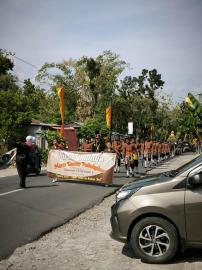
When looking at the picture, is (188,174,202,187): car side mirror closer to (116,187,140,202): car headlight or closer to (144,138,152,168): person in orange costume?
(116,187,140,202): car headlight

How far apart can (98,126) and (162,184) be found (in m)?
32.7

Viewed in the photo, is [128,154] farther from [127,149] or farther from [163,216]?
[163,216]

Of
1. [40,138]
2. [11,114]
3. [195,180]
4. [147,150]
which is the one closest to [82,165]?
[195,180]

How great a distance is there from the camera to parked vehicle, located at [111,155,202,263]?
5.12 metres

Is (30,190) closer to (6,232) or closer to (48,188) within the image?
(48,188)

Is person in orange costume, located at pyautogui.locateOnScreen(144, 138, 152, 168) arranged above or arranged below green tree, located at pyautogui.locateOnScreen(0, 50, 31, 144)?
below

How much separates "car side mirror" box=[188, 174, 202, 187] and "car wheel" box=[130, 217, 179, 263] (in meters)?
0.63

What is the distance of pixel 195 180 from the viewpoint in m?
5.06

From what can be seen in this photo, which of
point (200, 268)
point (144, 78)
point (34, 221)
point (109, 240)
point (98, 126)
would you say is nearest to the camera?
point (200, 268)

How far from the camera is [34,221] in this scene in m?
7.93

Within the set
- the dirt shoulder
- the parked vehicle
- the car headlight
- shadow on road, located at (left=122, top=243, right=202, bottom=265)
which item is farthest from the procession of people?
the parked vehicle

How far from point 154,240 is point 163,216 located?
364 millimetres

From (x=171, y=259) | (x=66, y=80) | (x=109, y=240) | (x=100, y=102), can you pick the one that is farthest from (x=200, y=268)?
(x=66, y=80)

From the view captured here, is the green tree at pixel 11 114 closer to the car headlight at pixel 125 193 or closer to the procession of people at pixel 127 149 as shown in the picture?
the procession of people at pixel 127 149
